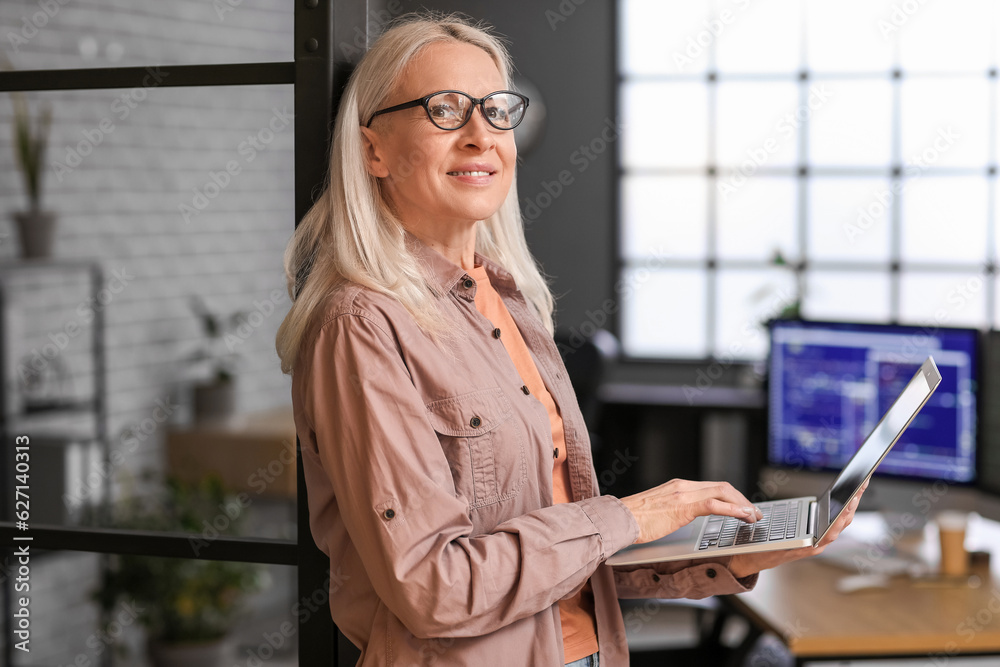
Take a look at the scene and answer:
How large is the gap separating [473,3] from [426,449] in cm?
465

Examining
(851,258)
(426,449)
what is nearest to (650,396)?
(851,258)

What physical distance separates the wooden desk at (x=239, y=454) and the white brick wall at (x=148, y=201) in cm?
11

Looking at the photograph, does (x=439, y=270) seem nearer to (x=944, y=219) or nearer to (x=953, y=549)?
(x=953, y=549)

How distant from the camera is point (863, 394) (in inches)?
93.4

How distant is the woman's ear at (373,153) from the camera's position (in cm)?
116

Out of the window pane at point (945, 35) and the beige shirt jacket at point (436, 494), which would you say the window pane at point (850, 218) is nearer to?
the window pane at point (945, 35)

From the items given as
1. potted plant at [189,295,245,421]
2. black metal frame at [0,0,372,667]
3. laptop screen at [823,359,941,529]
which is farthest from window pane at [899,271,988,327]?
black metal frame at [0,0,372,667]

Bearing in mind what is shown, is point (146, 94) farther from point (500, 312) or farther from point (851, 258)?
point (851, 258)

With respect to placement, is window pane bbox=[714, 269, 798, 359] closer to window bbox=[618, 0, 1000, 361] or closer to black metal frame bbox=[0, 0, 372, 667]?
window bbox=[618, 0, 1000, 361]

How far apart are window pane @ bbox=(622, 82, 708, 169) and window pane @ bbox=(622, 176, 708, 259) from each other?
0.10 meters

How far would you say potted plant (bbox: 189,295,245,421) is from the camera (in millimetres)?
3881

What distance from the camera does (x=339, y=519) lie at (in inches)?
43.2
